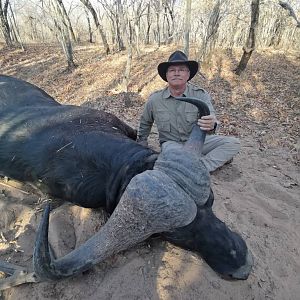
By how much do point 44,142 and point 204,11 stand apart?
17470 millimetres

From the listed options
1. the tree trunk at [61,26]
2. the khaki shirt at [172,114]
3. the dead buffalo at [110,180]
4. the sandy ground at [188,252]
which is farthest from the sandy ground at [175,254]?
the tree trunk at [61,26]

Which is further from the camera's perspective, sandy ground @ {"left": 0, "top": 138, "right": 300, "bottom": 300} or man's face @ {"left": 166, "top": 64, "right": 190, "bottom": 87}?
man's face @ {"left": 166, "top": 64, "right": 190, "bottom": 87}

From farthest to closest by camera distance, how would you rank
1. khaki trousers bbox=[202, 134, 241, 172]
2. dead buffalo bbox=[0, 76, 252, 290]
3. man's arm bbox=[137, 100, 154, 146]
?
man's arm bbox=[137, 100, 154, 146], khaki trousers bbox=[202, 134, 241, 172], dead buffalo bbox=[0, 76, 252, 290]

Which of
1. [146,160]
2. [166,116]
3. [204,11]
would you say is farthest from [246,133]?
[204,11]

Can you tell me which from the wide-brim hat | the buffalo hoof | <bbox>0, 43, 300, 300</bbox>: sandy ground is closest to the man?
the wide-brim hat

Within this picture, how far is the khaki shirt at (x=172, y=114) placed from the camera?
12.1 feet

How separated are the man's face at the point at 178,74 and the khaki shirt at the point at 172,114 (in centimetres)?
25

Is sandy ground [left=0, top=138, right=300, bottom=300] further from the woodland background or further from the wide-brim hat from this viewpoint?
the wide-brim hat

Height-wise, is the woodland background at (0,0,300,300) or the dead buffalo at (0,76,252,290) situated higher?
the dead buffalo at (0,76,252,290)

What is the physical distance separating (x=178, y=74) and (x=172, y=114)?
0.52m

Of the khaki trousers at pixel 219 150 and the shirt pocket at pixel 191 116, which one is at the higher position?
the shirt pocket at pixel 191 116

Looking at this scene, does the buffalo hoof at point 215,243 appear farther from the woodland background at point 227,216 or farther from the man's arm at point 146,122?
the man's arm at point 146,122

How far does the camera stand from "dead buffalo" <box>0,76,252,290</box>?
1.66 meters

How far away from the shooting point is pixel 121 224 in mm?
1720
